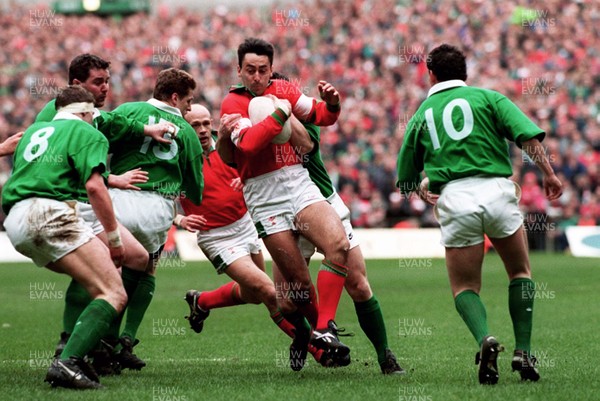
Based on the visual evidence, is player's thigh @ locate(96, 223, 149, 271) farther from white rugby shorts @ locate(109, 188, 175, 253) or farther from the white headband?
the white headband

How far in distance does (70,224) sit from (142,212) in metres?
1.53

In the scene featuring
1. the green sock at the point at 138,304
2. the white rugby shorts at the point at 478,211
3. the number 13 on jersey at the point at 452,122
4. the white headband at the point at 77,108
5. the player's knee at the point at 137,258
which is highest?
the white headband at the point at 77,108

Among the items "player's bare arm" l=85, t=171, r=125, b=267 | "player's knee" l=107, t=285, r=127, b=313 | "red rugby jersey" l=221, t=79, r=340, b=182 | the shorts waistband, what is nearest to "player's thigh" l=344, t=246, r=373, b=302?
"red rugby jersey" l=221, t=79, r=340, b=182

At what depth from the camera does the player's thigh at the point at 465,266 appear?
7.53m

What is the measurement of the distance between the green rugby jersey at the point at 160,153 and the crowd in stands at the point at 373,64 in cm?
1661

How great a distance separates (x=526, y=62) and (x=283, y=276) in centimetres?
2336

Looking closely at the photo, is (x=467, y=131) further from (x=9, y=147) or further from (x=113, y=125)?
(x=9, y=147)

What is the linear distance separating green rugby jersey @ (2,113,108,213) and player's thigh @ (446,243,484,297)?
2446 mm

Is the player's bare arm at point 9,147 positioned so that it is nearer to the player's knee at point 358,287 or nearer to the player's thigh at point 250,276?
the player's thigh at point 250,276

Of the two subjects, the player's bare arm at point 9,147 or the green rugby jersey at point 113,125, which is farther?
the player's bare arm at point 9,147

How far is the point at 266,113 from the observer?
315 inches

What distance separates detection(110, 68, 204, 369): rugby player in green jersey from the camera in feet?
29.0

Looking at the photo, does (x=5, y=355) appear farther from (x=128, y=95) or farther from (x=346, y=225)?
(x=128, y=95)

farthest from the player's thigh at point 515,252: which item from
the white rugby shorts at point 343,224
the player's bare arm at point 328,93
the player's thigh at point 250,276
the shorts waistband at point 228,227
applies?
the shorts waistband at point 228,227
